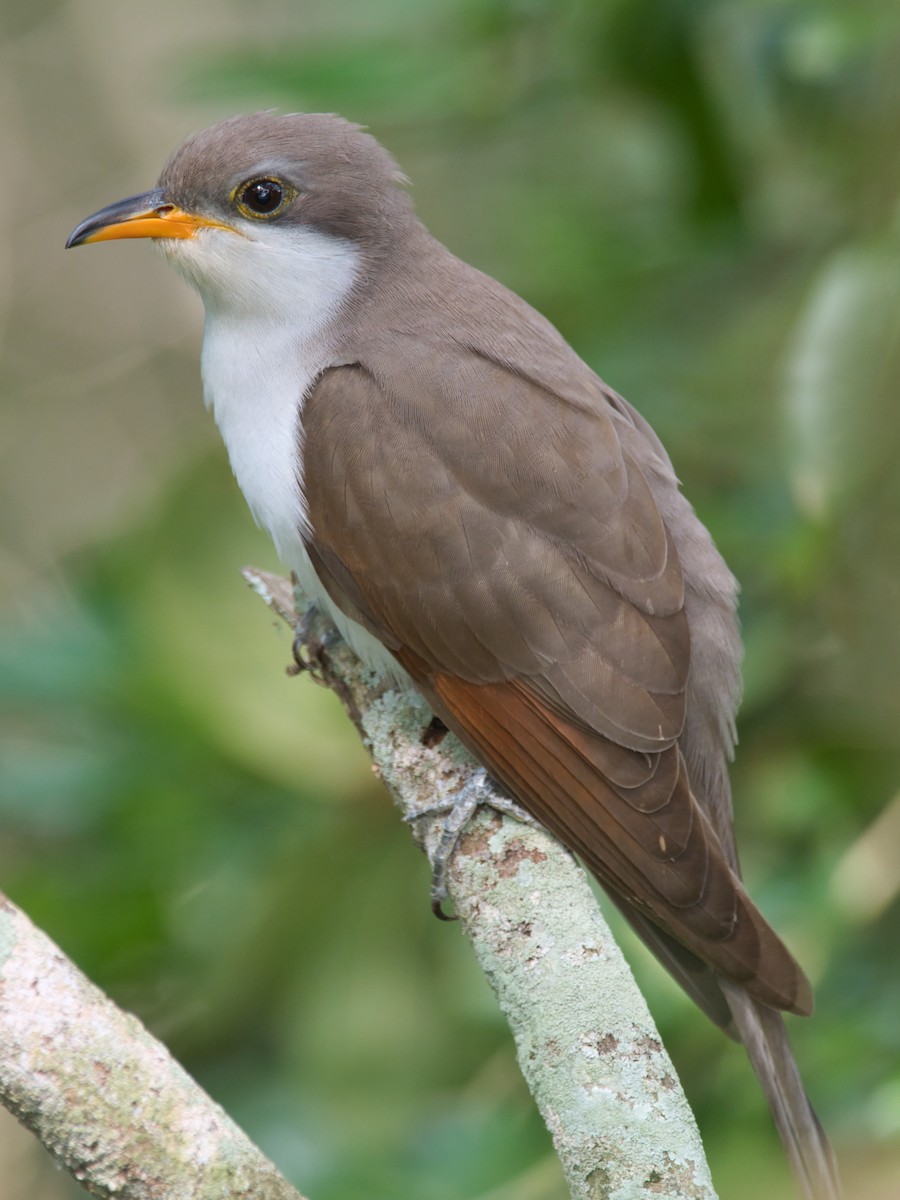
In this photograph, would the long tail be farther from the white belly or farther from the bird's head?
the bird's head

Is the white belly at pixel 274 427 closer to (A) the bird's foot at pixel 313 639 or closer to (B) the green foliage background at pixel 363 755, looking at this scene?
(A) the bird's foot at pixel 313 639

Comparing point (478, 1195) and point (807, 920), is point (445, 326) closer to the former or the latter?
point (807, 920)

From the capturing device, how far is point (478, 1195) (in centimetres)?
305

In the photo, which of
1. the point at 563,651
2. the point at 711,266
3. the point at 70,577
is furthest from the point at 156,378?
the point at 563,651

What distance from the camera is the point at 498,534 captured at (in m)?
3.02

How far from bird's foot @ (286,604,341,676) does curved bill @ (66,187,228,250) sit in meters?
0.98

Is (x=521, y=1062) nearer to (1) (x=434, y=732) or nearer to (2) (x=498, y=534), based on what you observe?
(1) (x=434, y=732)

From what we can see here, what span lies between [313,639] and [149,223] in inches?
43.4

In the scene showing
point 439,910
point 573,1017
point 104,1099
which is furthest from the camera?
point 439,910

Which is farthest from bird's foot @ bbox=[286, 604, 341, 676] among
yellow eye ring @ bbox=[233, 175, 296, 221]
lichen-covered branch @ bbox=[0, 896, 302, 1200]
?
lichen-covered branch @ bbox=[0, 896, 302, 1200]

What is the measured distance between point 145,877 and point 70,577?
3.46ft

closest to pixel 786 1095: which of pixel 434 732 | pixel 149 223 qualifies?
pixel 434 732

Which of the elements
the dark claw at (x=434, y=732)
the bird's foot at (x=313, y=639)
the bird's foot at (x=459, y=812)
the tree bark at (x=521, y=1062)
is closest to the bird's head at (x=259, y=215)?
the bird's foot at (x=313, y=639)

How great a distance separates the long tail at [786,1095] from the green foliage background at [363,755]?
0.52 ft
